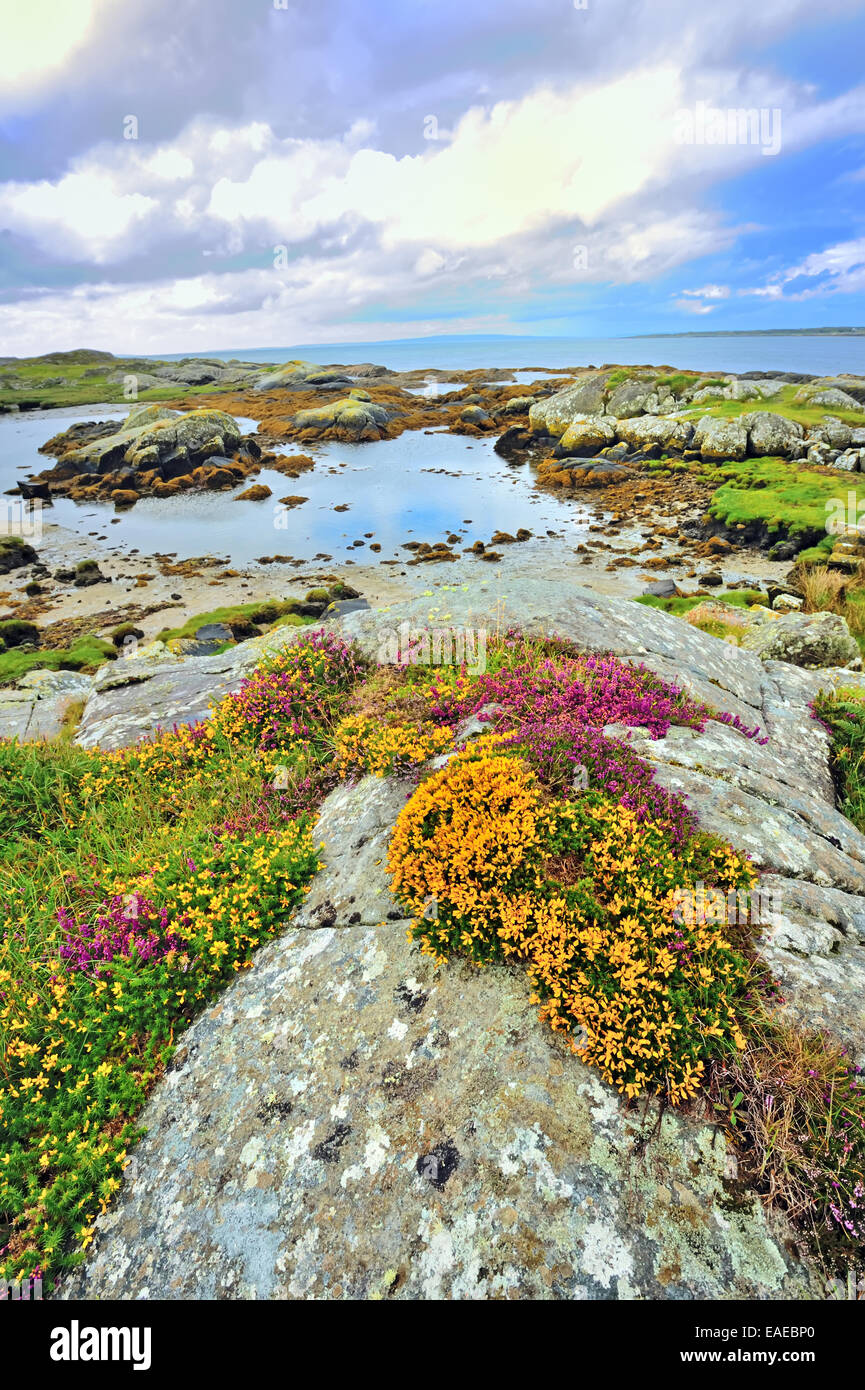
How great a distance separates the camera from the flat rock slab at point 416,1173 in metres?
2.97

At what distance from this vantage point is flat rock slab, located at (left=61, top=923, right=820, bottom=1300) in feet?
9.75

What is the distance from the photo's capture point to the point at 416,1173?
3.42 meters

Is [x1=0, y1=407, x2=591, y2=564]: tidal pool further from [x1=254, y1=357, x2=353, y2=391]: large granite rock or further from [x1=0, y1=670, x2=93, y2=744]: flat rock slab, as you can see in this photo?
[x1=254, y1=357, x2=353, y2=391]: large granite rock

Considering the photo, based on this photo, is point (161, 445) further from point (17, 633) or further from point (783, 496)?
point (783, 496)

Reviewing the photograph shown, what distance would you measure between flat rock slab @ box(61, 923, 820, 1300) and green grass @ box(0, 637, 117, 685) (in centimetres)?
2251

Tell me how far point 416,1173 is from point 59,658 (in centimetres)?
2605

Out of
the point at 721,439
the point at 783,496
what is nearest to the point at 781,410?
the point at 721,439

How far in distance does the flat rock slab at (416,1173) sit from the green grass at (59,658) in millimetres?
22509

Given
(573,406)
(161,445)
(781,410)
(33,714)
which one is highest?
(573,406)

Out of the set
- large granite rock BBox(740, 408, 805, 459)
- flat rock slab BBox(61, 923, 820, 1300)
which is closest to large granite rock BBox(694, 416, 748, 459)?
large granite rock BBox(740, 408, 805, 459)

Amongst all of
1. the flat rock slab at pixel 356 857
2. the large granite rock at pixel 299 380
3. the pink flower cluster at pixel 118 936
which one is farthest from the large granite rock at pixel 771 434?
the large granite rock at pixel 299 380

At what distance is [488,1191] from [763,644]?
12482 mm
